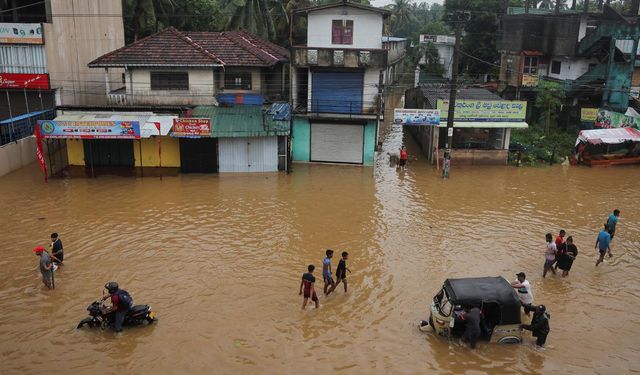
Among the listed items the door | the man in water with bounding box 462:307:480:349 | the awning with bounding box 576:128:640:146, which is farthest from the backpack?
the awning with bounding box 576:128:640:146

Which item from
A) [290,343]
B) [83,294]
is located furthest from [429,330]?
[83,294]

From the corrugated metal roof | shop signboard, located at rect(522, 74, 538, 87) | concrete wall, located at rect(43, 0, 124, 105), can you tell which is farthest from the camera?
shop signboard, located at rect(522, 74, 538, 87)

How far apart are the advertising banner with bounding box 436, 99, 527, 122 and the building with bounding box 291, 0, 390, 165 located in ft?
14.6

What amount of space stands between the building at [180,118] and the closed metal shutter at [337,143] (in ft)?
9.37

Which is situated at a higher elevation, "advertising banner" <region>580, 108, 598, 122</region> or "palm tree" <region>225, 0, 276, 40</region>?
"palm tree" <region>225, 0, 276, 40</region>

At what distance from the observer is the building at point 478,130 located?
1206 inches

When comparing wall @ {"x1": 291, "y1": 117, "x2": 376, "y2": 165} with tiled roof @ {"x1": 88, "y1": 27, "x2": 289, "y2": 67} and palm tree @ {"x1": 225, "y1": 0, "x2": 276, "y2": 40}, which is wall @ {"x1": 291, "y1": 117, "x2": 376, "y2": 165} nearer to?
tiled roof @ {"x1": 88, "y1": 27, "x2": 289, "y2": 67}

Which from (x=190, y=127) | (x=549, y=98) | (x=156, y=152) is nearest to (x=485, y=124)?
(x=549, y=98)

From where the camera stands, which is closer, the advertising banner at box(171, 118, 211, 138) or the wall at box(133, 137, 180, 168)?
the advertising banner at box(171, 118, 211, 138)

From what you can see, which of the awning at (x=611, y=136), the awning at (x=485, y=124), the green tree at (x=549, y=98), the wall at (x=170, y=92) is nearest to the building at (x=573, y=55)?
the green tree at (x=549, y=98)

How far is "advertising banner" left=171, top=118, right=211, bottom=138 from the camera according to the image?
26.5 metres

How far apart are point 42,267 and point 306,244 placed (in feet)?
28.4

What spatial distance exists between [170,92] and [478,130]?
60.7 feet

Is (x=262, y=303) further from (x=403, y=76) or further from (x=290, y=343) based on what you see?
(x=403, y=76)
